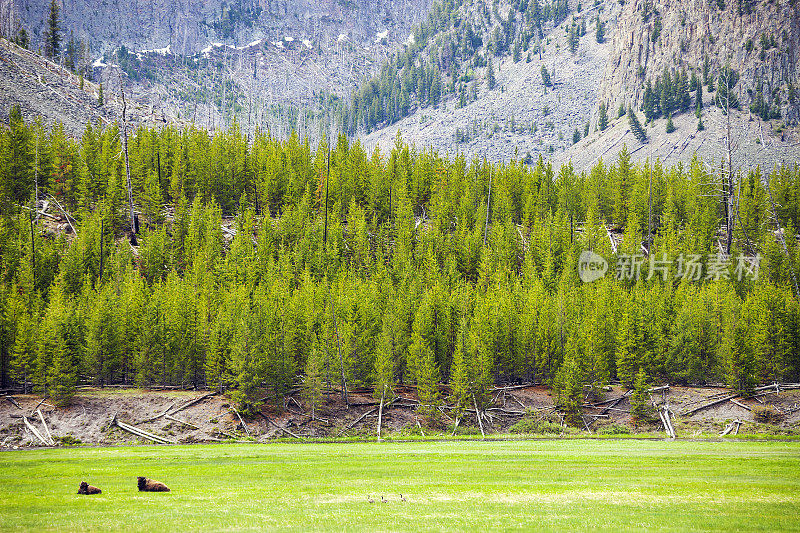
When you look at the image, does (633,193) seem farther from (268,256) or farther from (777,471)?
(777,471)

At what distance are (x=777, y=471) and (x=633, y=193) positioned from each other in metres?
76.8

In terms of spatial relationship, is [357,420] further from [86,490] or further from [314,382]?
[86,490]

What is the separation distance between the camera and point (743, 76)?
7643 inches

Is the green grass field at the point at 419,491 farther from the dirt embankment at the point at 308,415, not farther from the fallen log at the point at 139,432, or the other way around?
the dirt embankment at the point at 308,415

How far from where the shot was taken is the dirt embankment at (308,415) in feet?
132

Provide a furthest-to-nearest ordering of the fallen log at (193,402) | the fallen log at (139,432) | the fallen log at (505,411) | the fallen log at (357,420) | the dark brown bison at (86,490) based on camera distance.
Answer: the fallen log at (505,411) < the fallen log at (357,420) < the fallen log at (193,402) < the fallen log at (139,432) < the dark brown bison at (86,490)

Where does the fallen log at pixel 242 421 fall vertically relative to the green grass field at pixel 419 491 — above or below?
below

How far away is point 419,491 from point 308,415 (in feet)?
100

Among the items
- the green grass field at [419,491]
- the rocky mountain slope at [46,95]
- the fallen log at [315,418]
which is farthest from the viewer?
the rocky mountain slope at [46,95]

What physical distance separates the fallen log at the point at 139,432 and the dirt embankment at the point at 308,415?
0.46 ft

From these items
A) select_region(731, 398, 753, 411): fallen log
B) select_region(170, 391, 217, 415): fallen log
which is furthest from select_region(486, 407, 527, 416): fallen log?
select_region(170, 391, 217, 415): fallen log

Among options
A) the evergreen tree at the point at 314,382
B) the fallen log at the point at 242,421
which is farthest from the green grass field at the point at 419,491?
the evergreen tree at the point at 314,382

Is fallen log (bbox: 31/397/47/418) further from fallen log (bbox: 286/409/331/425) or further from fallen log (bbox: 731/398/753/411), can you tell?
fallen log (bbox: 731/398/753/411)

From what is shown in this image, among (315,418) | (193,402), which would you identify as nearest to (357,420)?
(315,418)
